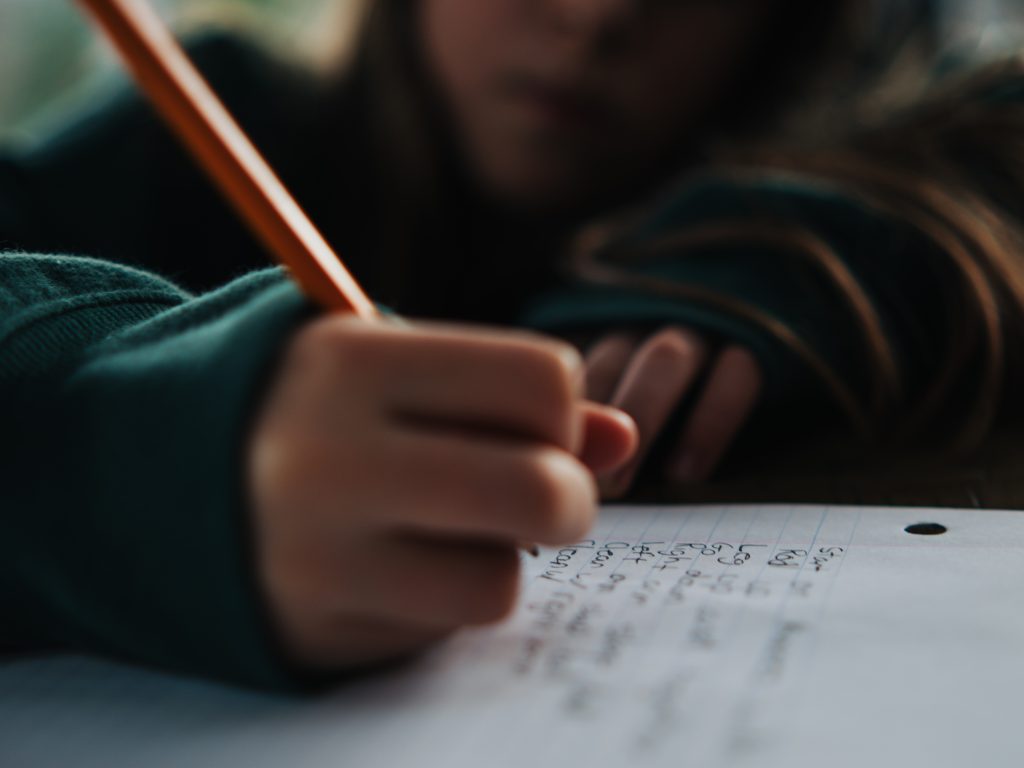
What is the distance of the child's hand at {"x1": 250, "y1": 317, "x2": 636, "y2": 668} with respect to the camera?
16cm

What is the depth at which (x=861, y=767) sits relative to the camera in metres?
0.14

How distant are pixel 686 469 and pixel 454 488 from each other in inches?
6.5

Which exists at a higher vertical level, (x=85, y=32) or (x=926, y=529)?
(x=85, y=32)

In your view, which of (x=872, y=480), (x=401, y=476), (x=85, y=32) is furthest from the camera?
(x=85, y=32)

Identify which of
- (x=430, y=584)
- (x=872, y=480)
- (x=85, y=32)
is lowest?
(x=872, y=480)

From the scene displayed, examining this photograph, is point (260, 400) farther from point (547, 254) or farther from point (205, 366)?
point (547, 254)

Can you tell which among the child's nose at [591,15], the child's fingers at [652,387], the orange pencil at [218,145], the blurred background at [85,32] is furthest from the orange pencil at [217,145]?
the blurred background at [85,32]

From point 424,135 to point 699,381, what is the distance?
0.35 metres

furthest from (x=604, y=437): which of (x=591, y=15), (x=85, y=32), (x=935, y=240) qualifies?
(x=85, y=32)

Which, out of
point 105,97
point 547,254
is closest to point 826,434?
point 547,254

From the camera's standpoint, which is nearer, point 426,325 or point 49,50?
point 426,325

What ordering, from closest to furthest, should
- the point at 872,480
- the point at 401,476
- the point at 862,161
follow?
the point at 401,476
the point at 872,480
the point at 862,161

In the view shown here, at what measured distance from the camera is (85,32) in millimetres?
916

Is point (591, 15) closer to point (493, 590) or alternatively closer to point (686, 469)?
point (686, 469)
